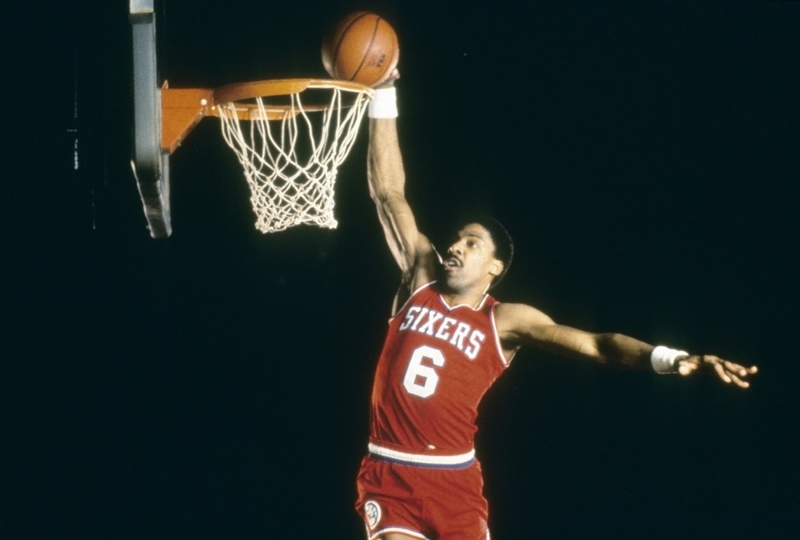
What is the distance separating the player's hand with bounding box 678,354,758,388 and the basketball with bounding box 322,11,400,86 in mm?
1672

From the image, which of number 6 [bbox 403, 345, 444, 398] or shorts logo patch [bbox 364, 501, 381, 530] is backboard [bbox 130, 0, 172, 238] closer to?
number 6 [bbox 403, 345, 444, 398]

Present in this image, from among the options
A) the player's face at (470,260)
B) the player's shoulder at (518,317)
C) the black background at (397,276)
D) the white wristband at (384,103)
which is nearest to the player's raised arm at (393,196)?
the white wristband at (384,103)

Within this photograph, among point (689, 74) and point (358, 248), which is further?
point (358, 248)

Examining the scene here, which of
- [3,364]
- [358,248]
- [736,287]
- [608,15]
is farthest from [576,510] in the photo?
[3,364]

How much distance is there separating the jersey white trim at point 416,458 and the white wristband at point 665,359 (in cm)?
95

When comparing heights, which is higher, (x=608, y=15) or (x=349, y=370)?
(x=608, y=15)

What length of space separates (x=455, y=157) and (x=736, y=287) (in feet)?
5.25

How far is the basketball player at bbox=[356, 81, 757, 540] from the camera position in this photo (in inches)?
138

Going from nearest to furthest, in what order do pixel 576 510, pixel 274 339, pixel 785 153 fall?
pixel 785 153
pixel 576 510
pixel 274 339

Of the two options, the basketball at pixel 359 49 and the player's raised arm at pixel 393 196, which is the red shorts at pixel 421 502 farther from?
the basketball at pixel 359 49

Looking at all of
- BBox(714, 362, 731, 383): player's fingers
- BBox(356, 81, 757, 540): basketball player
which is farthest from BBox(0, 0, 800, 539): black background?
BBox(714, 362, 731, 383): player's fingers

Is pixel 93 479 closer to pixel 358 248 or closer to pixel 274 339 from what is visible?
pixel 274 339

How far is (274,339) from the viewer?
4.74 metres

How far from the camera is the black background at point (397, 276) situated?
4230mm
